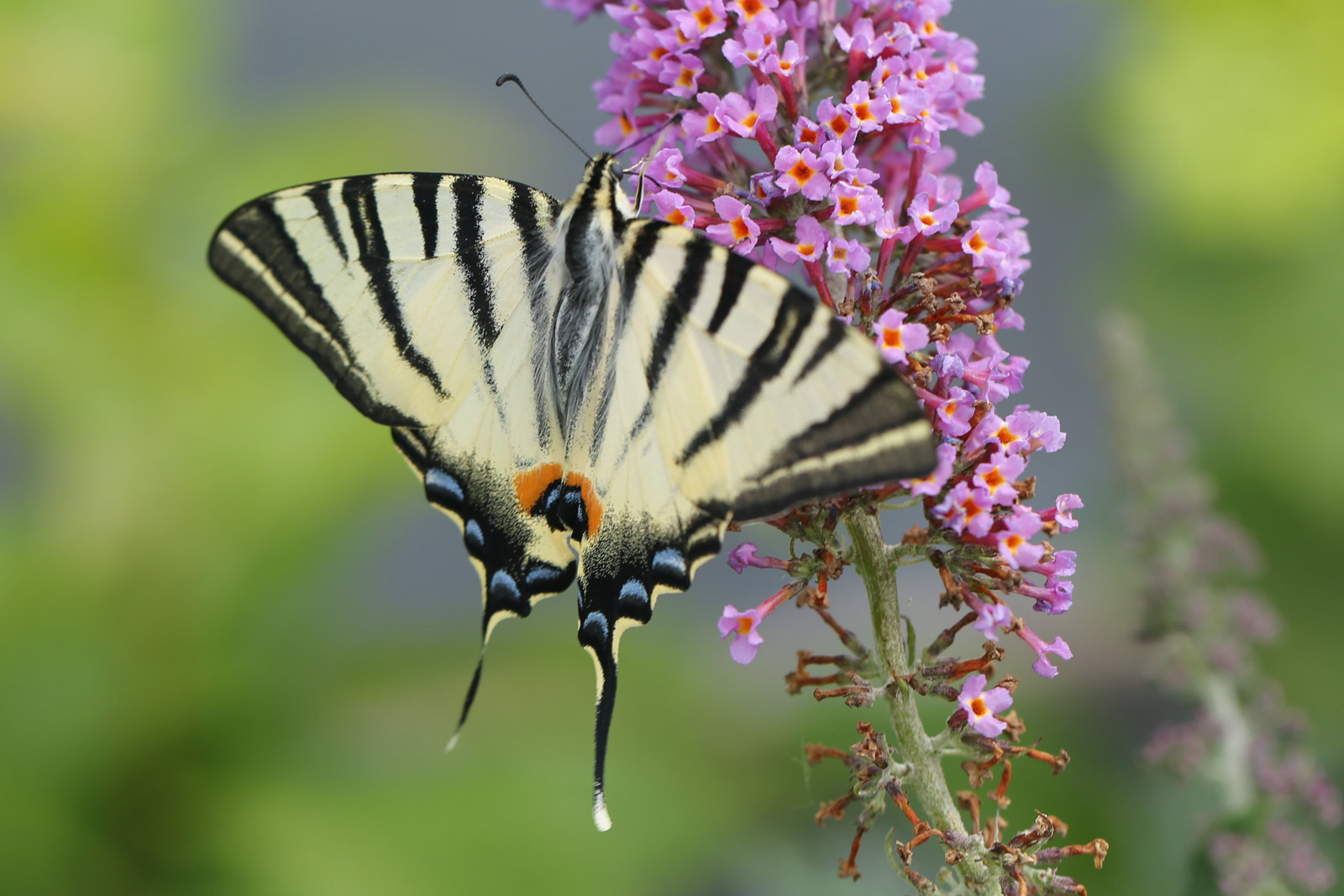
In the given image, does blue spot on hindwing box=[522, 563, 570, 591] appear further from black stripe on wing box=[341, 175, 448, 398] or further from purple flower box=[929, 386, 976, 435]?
purple flower box=[929, 386, 976, 435]

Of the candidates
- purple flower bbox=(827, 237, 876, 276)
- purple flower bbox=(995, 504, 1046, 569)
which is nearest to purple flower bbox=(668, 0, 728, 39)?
purple flower bbox=(827, 237, 876, 276)

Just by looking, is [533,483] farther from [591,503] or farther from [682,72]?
[682,72]

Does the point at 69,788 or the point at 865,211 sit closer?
the point at 865,211

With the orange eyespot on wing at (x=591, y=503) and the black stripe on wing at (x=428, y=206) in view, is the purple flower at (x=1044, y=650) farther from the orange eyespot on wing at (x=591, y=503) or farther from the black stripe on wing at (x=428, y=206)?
the black stripe on wing at (x=428, y=206)

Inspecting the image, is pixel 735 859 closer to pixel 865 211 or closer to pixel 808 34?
pixel 865 211

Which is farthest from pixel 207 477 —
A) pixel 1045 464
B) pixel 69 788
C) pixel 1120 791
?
pixel 1045 464

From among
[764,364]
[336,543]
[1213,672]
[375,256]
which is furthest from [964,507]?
[336,543]

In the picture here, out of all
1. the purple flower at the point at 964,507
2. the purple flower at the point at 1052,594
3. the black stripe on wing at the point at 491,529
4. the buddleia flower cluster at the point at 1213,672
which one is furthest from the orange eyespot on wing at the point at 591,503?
the buddleia flower cluster at the point at 1213,672

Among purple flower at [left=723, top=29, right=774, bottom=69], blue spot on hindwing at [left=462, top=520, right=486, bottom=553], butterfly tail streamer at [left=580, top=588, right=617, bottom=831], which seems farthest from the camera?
blue spot on hindwing at [left=462, top=520, right=486, bottom=553]
